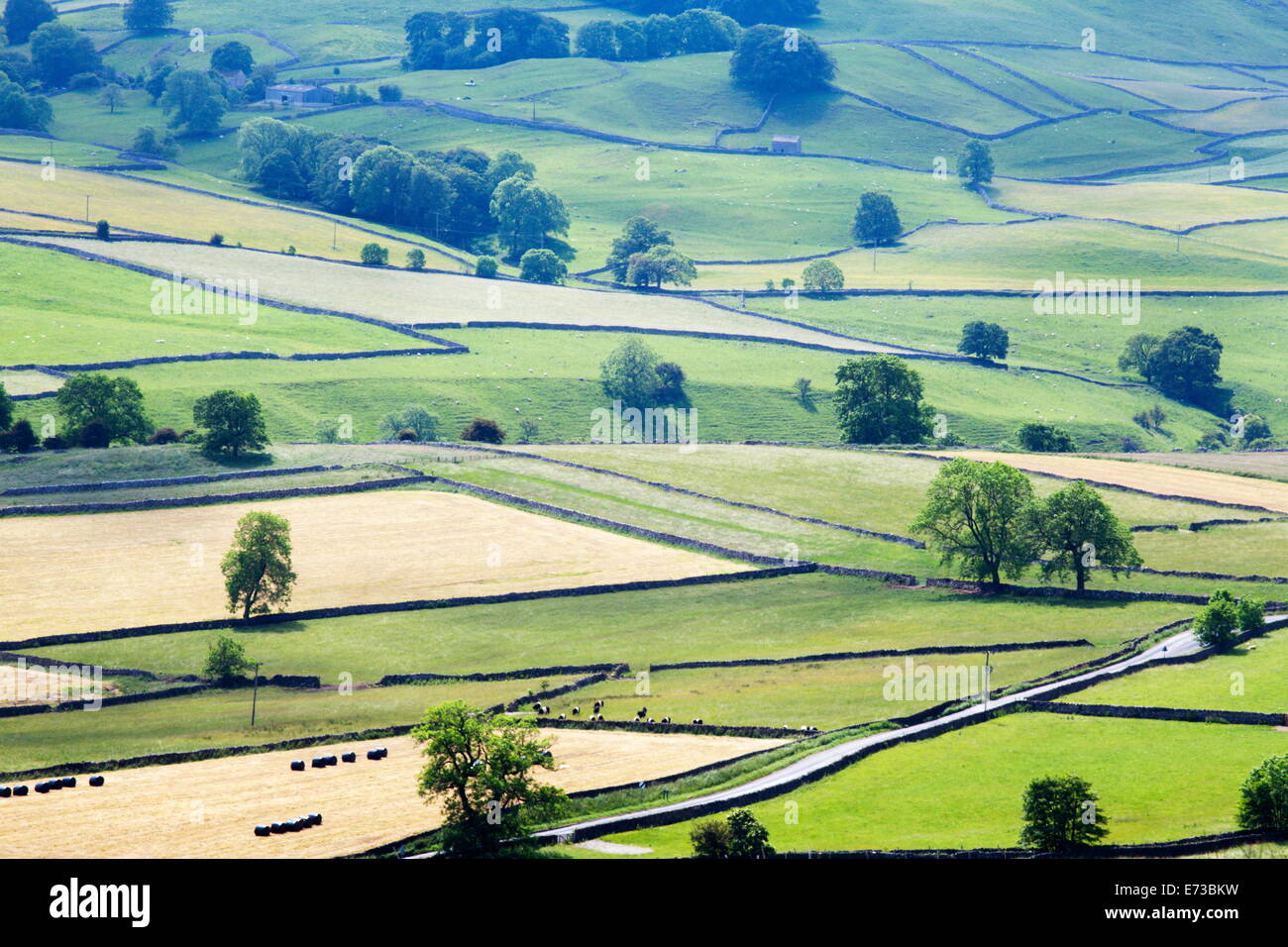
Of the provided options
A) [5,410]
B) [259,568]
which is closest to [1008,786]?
[259,568]

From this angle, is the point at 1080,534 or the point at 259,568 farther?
the point at 1080,534

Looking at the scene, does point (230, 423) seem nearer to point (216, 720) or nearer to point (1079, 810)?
point (216, 720)

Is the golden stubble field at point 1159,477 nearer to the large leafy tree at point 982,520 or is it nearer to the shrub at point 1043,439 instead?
the shrub at point 1043,439

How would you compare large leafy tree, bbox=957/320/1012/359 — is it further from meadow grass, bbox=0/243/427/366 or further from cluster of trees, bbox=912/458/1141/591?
cluster of trees, bbox=912/458/1141/591

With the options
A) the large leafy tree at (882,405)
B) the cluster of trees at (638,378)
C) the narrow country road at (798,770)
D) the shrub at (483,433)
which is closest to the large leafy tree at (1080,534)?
the narrow country road at (798,770)

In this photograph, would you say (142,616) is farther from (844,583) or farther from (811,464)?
(811,464)

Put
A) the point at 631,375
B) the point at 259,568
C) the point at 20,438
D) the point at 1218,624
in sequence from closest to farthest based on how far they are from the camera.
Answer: the point at 1218,624
the point at 259,568
the point at 20,438
the point at 631,375
